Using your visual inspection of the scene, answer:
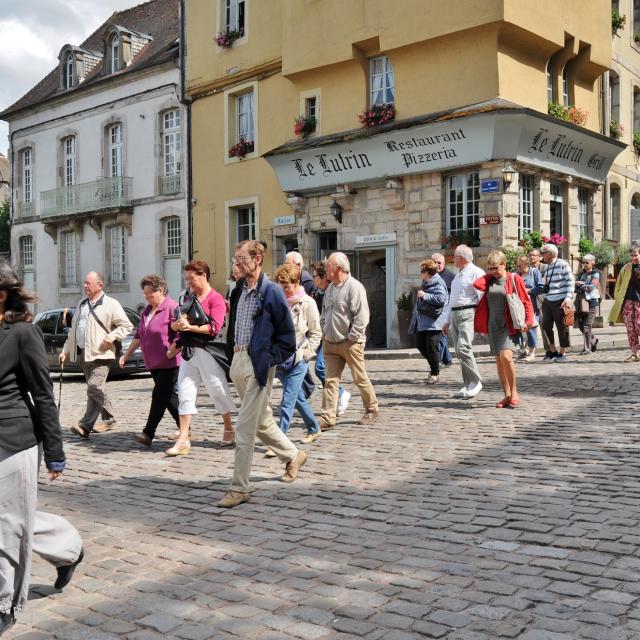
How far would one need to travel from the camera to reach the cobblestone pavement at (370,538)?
363cm

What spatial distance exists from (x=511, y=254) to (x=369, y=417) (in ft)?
32.1

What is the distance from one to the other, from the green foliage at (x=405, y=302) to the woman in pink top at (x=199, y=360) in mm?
11941

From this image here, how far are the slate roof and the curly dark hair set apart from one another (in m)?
23.4

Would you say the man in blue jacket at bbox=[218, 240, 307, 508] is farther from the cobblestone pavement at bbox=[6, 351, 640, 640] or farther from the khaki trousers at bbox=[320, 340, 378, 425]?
the khaki trousers at bbox=[320, 340, 378, 425]

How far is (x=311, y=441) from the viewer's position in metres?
7.93

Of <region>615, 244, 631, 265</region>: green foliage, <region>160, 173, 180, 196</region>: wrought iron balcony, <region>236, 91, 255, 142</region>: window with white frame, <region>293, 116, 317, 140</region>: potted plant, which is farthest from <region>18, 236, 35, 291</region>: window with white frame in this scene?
<region>615, 244, 631, 265</region>: green foliage

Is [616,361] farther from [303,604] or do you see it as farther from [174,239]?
[174,239]

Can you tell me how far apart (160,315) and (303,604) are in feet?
15.7

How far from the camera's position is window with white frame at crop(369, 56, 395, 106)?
20.4 meters

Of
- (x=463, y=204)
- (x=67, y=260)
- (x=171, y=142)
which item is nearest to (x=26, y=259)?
(x=67, y=260)

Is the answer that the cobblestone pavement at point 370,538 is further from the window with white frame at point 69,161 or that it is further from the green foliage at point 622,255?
the window with white frame at point 69,161

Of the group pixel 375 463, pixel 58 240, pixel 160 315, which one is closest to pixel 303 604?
pixel 375 463

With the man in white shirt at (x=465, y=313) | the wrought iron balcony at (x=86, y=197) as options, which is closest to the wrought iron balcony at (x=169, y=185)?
the wrought iron balcony at (x=86, y=197)

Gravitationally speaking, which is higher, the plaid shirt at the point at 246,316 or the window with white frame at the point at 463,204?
the window with white frame at the point at 463,204
